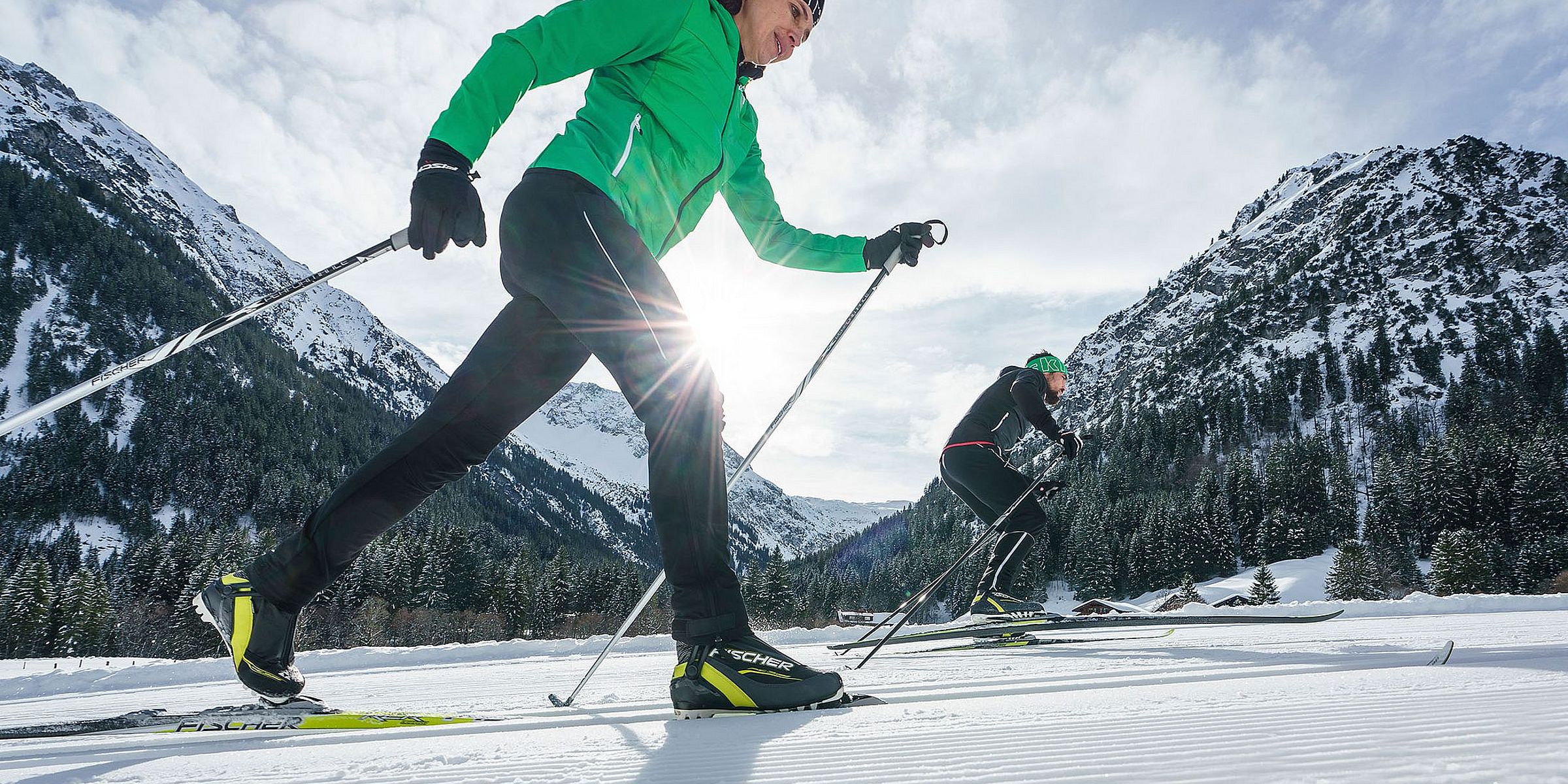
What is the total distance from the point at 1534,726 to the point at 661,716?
1451 millimetres

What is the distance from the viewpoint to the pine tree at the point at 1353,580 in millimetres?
41969

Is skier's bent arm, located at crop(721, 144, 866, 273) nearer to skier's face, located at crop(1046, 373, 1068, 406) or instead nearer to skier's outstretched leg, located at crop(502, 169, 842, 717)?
skier's outstretched leg, located at crop(502, 169, 842, 717)

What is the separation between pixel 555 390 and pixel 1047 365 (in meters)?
4.83

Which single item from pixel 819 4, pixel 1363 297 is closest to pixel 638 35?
pixel 819 4

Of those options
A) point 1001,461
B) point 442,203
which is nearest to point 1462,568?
point 1001,461

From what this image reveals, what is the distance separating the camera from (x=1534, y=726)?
0.85 metres

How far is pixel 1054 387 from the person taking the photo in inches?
236

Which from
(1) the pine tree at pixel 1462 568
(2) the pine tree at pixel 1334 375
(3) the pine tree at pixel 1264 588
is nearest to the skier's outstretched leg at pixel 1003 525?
(1) the pine tree at pixel 1462 568

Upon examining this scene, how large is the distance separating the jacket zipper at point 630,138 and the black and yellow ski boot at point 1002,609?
4.51 meters

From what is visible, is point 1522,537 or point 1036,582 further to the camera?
point 1036,582

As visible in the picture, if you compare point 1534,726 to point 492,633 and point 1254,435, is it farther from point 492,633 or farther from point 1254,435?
point 1254,435

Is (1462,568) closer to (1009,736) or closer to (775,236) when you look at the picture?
(775,236)

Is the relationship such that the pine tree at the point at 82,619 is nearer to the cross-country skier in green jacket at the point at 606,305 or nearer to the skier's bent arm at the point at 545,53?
the cross-country skier in green jacket at the point at 606,305

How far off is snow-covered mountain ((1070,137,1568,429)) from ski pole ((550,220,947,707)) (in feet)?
397
